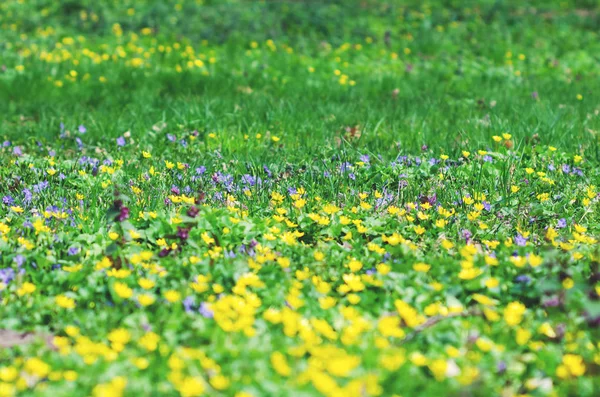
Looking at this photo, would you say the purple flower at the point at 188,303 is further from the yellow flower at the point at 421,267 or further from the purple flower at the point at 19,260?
the yellow flower at the point at 421,267

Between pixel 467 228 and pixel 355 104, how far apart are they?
2579mm

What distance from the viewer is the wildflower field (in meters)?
2.23

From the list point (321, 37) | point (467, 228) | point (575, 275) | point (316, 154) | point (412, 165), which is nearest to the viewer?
point (575, 275)

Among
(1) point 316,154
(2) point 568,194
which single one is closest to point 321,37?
(1) point 316,154

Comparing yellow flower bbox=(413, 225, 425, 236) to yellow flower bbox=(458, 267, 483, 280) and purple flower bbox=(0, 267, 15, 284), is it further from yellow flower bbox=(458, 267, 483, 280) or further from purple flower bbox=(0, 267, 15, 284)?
purple flower bbox=(0, 267, 15, 284)

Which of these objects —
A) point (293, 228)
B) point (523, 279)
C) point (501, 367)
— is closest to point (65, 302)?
point (293, 228)

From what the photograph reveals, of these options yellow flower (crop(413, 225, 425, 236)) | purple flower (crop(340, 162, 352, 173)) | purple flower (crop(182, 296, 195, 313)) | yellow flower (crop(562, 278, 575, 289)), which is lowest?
purple flower (crop(340, 162, 352, 173))

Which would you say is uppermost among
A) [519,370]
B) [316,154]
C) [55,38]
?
[519,370]

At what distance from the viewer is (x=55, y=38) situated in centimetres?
838

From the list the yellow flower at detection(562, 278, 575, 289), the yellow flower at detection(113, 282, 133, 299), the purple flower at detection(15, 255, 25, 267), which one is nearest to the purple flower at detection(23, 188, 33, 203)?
the purple flower at detection(15, 255, 25, 267)

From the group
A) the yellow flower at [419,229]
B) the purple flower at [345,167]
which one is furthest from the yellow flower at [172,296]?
the purple flower at [345,167]

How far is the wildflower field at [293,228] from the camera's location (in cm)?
223

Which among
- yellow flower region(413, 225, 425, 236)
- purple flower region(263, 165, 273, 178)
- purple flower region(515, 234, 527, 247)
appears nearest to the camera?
purple flower region(515, 234, 527, 247)

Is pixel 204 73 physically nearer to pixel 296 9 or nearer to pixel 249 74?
pixel 249 74
